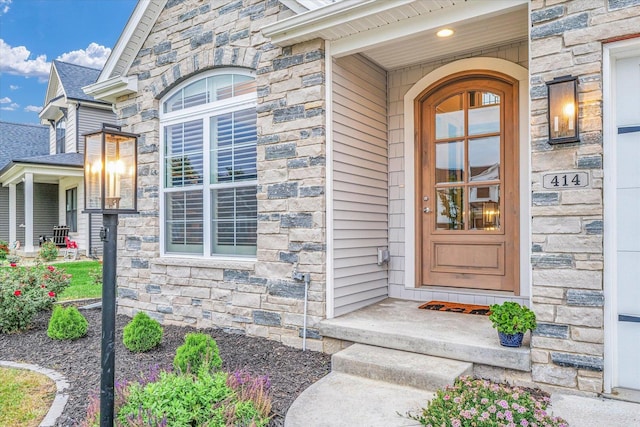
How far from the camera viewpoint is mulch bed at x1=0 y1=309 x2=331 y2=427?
2.96 metres

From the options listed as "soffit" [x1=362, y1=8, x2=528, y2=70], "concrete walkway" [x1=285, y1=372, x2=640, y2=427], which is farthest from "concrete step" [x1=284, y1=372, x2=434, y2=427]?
"soffit" [x1=362, y1=8, x2=528, y2=70]

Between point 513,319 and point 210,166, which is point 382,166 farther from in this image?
point 513,319

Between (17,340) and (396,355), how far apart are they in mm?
3900

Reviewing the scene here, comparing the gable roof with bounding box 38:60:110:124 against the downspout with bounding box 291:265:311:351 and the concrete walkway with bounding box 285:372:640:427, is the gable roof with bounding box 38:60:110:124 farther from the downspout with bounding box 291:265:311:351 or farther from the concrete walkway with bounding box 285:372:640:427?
the concrete walkway with bounding box 285:372:640:427

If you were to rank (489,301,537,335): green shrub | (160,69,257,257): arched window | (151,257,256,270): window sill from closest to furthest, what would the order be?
(489,301,537,335): green shrub, (151,257,256,270): window sill, (160,69,257,257): arched window

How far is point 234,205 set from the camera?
464 cm

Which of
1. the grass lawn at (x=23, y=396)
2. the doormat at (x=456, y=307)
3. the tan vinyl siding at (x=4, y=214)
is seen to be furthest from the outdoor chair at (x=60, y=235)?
the doormat at (x=456, y=307)

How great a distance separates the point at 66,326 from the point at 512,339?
4076 millimetres

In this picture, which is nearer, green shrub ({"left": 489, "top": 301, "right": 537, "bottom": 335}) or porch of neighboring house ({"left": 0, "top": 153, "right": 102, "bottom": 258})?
green shrub ({"left": 489, "top": 301, "right": 537, "bottom": 335})

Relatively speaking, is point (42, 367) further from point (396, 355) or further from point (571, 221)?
point (571, 221)

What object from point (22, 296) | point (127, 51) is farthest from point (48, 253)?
point (127, 51)

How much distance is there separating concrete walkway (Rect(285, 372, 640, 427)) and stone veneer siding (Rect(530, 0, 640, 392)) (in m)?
0.20

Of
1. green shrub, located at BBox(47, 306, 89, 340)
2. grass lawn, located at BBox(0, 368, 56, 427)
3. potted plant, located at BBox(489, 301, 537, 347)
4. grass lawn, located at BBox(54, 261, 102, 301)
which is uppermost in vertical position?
potted plant, located at BBox(489, 301, 537, 347)

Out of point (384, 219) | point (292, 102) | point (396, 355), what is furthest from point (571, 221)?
point (292, 102)
